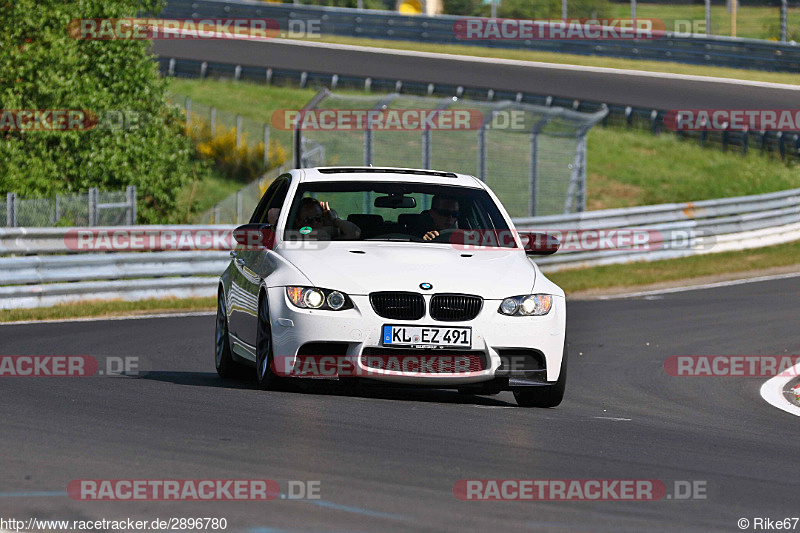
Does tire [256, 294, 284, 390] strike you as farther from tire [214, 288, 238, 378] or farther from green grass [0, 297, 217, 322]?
green grass [0, 297, 217, 322]

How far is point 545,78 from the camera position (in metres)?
41.0

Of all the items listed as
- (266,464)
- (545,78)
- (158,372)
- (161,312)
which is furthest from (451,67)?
(266,464)

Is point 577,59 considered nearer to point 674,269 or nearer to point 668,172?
point 668,172

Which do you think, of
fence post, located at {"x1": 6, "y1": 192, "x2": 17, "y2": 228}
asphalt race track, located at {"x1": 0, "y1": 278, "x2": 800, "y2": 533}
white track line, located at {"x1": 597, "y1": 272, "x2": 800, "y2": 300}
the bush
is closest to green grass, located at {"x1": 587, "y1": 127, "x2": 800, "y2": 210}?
the bush

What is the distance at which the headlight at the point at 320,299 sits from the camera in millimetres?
8828

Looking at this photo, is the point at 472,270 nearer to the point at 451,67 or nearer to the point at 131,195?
the point at 131,195

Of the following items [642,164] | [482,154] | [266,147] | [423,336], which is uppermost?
[423,336]

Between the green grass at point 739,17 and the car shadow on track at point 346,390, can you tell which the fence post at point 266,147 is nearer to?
the green grass at point 739,17

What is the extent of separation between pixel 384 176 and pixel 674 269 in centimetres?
1576

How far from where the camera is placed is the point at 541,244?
9.98 metres

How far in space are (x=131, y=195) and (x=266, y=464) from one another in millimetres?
15420

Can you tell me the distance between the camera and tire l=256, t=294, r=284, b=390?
360 inches

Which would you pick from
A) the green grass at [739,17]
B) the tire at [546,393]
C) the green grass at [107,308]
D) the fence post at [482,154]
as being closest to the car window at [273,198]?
the tire at [546,393]

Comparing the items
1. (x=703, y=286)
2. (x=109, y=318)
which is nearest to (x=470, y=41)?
(x=703, y=286)
